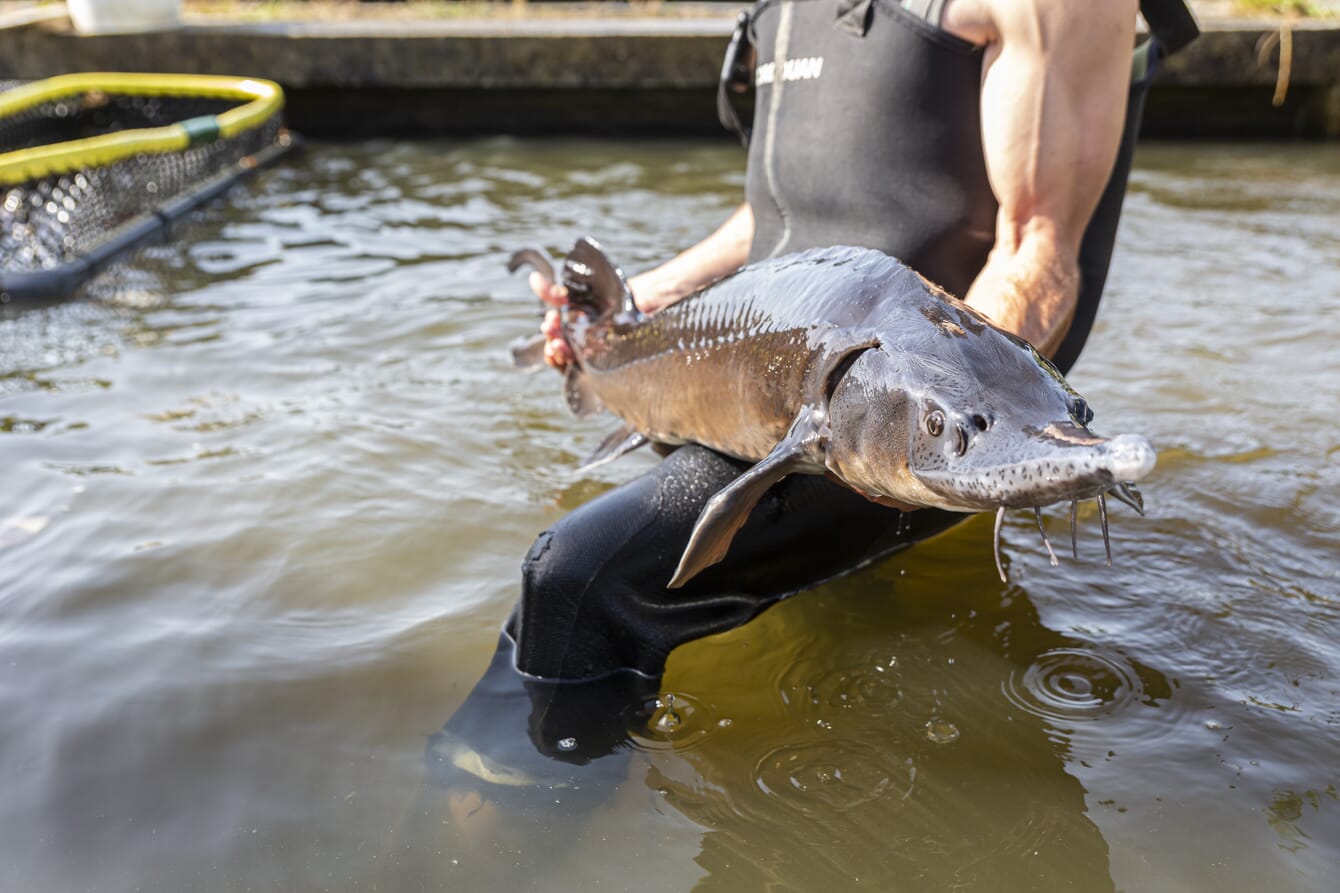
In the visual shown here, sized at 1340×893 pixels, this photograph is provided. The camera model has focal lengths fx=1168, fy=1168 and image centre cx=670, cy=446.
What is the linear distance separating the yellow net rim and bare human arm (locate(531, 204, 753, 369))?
3489mm

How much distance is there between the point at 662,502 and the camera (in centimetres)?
238

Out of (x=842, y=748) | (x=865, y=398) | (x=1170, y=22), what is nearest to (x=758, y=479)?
(x=865, y=398)

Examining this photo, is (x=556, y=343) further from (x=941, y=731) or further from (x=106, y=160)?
(x=106, y=160)

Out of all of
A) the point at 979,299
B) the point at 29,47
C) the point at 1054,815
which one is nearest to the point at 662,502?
the point at 979,299

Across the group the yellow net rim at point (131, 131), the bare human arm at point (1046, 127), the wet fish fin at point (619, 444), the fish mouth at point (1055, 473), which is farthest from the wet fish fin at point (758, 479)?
the yellow net rim at point (131, 131)

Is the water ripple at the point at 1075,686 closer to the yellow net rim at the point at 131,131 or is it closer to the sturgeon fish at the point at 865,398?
the sturgeon fish at the point at 865,398

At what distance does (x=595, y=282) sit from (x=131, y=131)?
239 inches

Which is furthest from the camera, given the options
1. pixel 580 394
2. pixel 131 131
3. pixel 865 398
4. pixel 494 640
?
pixel 131 131

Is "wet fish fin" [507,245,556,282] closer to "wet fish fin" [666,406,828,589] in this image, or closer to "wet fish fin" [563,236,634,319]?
"wet fish fin" [563,236,634,319]

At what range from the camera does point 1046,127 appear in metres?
2.44

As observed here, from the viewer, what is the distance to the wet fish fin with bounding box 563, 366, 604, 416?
3.05 m

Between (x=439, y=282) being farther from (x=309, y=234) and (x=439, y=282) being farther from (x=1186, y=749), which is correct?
(x=1186, y=749)

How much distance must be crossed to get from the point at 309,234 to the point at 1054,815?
5750 millimetres

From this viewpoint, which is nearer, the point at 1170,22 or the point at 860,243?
the point at 860,243
